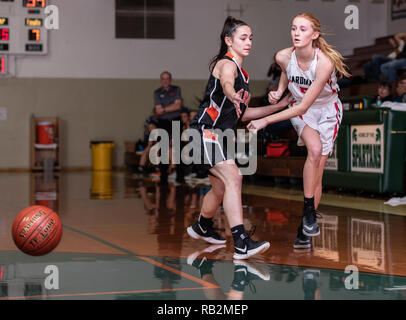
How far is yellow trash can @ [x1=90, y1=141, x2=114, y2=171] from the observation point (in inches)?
773

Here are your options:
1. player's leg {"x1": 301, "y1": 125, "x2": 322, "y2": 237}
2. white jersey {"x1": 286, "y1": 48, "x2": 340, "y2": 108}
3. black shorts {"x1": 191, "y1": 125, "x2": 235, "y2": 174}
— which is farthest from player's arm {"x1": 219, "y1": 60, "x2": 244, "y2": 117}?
player's leg {"x1": 301, "y1": 125, "x2": 322, "y2": 237}

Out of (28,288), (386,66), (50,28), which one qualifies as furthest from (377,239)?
(50,28)

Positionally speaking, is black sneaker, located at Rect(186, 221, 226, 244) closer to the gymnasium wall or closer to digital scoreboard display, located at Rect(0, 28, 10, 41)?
digital scoreboard display, located at Rect(0, 28, 10, 41)

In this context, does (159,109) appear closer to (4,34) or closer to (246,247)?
(246,247)

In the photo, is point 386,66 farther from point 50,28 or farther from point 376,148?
point 50,28

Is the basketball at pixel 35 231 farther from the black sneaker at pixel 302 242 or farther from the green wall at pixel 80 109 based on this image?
the green wall at pixel 80 109

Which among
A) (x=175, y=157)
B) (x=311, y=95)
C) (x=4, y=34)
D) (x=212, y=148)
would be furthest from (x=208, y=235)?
(x=4, y=34)

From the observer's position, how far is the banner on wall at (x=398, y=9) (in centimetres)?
1903

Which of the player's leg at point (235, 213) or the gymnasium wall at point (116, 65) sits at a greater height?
the gymnasium wall at point (116, 65)

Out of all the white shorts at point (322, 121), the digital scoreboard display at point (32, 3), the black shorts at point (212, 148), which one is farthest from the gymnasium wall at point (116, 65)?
the black shorts at point (212, 148)

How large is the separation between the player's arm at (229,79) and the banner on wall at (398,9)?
15785mm

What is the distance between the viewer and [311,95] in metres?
4.81

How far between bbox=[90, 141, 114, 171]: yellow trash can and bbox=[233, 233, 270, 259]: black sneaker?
50.8 feet

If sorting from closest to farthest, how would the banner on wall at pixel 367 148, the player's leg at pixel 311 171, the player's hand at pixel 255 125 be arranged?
1. the player's hand at pixel 255 125
2. the player's leg at pixel 311 171
3. the banner on wall at pixel 367 148
